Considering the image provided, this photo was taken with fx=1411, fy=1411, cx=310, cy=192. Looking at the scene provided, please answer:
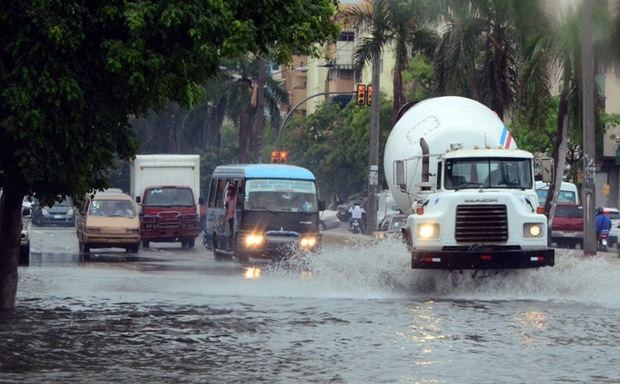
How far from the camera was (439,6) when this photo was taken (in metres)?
43.5

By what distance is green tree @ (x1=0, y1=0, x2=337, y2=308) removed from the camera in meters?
17.1

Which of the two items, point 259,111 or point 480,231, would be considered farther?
point 259,111

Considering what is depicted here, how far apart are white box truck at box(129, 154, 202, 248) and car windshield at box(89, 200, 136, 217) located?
3056 millimetres

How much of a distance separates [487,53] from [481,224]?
20.8m

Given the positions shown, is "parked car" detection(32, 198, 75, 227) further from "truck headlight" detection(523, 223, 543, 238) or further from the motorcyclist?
"truck headlight" detection(523, 223, 543, 238)

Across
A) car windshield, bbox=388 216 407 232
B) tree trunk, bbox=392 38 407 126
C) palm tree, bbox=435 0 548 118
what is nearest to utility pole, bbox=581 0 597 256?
palm tree, bbox=435 0 548 118

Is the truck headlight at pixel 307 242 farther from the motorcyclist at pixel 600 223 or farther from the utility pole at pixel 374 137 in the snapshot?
the motorcyclist at pixel 600 223

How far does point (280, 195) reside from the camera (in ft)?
120

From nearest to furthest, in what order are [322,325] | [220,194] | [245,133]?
[322,325] < [220,194] < [245,133]

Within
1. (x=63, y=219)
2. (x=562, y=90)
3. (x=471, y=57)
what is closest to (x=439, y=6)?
(x=471, y=57)

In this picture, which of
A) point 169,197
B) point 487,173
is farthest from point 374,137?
point 487,173

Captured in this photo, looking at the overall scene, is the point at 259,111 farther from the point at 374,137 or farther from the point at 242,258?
the point at 242,258

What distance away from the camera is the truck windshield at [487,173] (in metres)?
24.8

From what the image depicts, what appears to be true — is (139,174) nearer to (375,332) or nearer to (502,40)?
(502,40)
